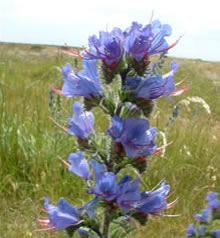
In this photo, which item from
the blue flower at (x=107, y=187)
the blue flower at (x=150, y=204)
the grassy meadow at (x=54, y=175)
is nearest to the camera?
the blue flower at (x=107, y=187)

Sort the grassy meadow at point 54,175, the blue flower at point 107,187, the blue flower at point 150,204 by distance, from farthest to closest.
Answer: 1. the grassy meadow at point 54,175
2. the blue flower at point 150,204
3. the blue flower at point 107,187

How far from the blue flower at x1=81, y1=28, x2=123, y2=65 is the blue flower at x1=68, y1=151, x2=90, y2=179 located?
0.31 m

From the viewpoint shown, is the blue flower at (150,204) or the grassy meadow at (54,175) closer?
the blue flower at (150,204)

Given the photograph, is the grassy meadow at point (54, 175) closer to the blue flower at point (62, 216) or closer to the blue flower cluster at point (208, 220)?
the blue flower at point (62, 216)

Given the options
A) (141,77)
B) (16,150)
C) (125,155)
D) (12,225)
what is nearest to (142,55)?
(141,77)

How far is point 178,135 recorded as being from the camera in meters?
3.95

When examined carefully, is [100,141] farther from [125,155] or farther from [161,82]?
[161,82]

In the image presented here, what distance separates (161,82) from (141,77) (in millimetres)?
65

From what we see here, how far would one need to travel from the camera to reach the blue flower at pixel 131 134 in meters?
1.01

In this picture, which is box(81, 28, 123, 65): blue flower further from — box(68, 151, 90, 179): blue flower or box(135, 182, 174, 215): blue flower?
box(135, 182, 174, 215): blue flower

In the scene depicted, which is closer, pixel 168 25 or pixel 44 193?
pixel 168 25

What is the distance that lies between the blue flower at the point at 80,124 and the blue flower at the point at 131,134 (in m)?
0.18

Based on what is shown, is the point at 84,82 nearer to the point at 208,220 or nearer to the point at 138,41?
the point at 138,41

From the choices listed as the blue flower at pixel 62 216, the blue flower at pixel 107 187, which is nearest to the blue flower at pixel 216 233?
the blue flower at pixel 107 187
